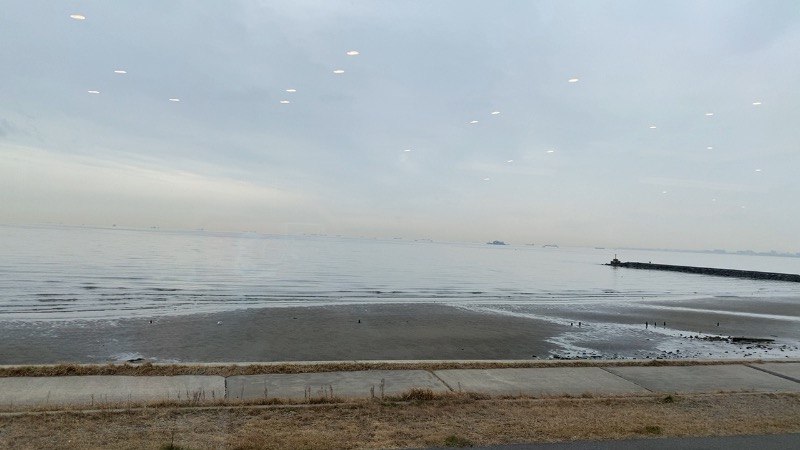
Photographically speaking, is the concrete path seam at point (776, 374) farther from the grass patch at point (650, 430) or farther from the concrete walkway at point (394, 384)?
the grass patch at point (650, 430)

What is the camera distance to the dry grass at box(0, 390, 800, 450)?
5.27 m

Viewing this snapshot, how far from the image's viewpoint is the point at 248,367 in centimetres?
897

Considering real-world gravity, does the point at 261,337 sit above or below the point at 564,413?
below

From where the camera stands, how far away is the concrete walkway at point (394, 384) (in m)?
7.13

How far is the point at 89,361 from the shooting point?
11.5 metres

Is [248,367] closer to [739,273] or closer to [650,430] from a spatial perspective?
[650,430]

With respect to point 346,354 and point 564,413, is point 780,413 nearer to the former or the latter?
point 564,413

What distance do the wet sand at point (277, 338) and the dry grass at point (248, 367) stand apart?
330cm

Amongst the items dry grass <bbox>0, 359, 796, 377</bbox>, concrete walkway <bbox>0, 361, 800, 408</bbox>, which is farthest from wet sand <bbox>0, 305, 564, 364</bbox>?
concrete walkway <bbox>0, 361, 800, 408</bbox>

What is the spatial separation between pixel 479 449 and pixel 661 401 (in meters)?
3.69

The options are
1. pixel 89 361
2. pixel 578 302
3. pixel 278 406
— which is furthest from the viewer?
pixel 578 302

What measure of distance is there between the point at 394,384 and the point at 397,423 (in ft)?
6.91

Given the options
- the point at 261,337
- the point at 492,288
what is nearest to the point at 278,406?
the point at 261,337

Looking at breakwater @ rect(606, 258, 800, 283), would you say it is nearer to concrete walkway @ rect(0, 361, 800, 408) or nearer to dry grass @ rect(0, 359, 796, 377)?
concrete walkway @ rect(0, 361, 800, 408)
